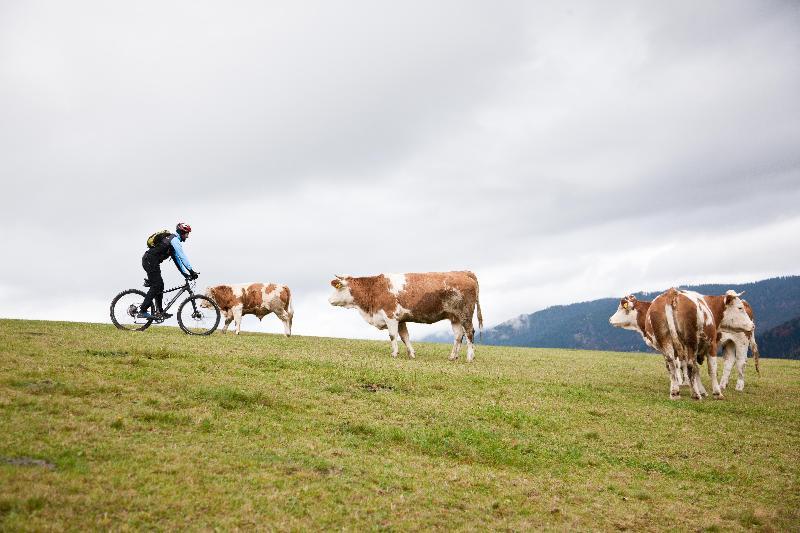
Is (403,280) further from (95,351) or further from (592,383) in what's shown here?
(95,351)

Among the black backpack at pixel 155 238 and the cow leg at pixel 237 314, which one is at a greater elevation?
the black backpack at pixel 155 238

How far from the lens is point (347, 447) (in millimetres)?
9812

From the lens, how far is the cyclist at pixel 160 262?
1770 centimetres

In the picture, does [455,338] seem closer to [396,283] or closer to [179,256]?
[396,283]

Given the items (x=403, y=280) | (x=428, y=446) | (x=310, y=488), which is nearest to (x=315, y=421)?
(x=428, y=446)

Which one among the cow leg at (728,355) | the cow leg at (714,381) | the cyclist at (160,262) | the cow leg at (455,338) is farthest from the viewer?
the cow leg at (455,338)

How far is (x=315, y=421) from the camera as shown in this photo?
35.5 feet

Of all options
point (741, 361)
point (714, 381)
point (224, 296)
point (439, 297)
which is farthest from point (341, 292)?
point (741, 361)

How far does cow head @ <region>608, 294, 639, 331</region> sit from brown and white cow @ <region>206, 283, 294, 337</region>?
14795 millimetres

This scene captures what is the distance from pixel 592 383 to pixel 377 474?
1142 centimetres

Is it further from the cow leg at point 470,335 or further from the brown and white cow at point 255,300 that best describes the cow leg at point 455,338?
the brown and white cow at point 255,300

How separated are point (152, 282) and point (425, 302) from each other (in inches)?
396

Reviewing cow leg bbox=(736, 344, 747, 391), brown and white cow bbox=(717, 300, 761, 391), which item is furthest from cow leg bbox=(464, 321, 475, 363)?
cow leg bbox=(736, 344, 747, 391)

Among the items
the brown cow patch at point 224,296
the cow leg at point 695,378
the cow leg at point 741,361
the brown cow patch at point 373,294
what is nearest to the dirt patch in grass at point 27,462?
the brown cow patch at point 373,294
